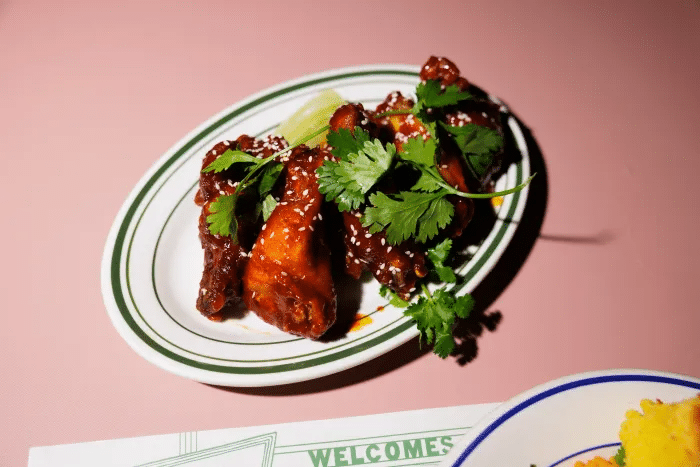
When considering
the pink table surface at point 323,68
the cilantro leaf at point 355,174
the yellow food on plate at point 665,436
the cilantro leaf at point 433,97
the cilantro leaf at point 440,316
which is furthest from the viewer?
the cilantro leaf at point 433,97

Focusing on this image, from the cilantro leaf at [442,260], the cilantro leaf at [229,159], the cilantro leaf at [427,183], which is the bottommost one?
the cilantro leaf at [442,260]

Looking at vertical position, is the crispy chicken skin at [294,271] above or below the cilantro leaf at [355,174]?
below

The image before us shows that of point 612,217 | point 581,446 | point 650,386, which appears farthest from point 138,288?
point 612,217

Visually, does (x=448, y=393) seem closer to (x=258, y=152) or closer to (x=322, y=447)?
(x=322, y=447)

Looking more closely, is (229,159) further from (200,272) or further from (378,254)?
(378,254)

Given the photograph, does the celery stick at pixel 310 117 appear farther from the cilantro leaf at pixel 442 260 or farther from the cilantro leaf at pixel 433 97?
the cilantro leaf at pixel 442 260

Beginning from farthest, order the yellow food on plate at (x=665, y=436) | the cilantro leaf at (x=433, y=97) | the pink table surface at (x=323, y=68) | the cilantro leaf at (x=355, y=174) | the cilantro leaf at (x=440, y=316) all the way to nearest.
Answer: the cilantro leaf at (x=433, y=97) → the pink table surface at (x=323, y=68) → the cilantro leaf at (x=355, y=174) → the cilantro leaf at (x=440, y=316) → the yellow food on plate at (x=665, y=436)

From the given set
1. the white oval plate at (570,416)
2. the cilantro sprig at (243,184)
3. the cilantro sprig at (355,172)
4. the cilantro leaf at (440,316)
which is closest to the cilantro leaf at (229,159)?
the cilantro sprig at (243,184)
